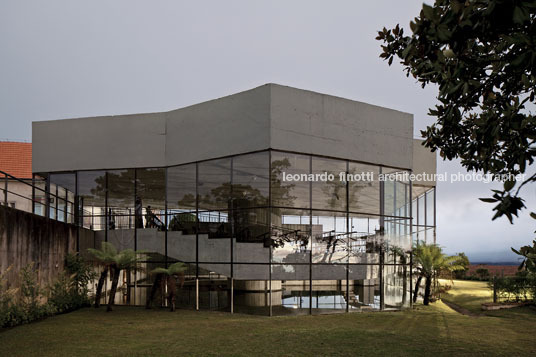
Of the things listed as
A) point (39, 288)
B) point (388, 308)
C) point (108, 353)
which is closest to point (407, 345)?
point (108, 353)

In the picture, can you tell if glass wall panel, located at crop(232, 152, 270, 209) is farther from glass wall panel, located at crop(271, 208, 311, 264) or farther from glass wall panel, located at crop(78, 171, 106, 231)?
glass wall panel, located at crop(78, 171, 106, 231)

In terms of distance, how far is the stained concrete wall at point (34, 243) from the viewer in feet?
44.2

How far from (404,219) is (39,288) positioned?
1346 cm

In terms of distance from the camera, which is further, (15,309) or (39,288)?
(39,288)

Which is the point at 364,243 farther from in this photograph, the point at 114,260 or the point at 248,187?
the point at 114,260

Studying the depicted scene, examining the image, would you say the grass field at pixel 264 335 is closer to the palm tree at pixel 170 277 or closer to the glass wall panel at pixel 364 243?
the palm tree at pixel 170 277

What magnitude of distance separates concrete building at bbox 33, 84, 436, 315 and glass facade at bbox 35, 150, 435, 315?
0.05 meters

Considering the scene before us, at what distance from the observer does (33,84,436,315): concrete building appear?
16547 mm

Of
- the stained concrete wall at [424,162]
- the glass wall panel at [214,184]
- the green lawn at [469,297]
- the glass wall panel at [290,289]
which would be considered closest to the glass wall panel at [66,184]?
the glass wall panel at [214,184]

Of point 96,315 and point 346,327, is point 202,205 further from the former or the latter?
point 346,327

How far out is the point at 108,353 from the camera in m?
10.0

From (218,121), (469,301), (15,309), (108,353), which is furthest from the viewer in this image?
(469,301)

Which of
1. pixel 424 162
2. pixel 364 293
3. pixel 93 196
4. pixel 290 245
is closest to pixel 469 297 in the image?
pixel 364 293

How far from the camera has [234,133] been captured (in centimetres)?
1706
